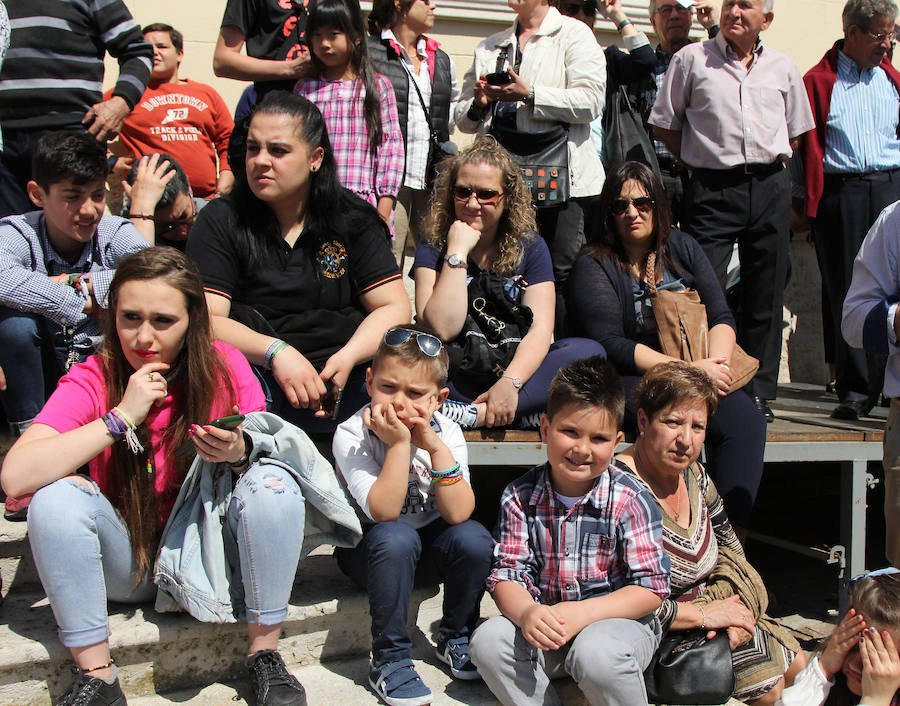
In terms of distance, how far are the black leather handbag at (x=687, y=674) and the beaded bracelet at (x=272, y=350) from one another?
1469 millimetres

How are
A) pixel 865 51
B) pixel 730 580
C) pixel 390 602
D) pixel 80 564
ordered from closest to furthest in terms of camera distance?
pixel 80 564 → pixel 390 602 → pixel 730 580 → pixel 865 51

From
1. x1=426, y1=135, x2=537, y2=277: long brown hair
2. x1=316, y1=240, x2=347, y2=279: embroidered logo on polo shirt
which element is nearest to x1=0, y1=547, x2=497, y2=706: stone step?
x1=316, y1=240, x2=347, y2=279: embroidered logo on polo shirt

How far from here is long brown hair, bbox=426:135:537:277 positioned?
138 inches

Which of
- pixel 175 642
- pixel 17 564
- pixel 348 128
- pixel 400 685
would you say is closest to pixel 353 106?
pixel 348 128

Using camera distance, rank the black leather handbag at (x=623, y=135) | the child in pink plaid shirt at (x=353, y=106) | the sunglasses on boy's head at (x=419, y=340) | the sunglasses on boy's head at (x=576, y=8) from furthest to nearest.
Answer: the sunglasses on boy's head at (x=576, y=8), the black leather handbag at (x=623, y=135), the child in pink plaid shirt at (x=353, y=106), the sunglasses on boy's head at (x=419, y=340)

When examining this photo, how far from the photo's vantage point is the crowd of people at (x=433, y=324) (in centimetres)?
240

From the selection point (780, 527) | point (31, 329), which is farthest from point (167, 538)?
point (780, 527)

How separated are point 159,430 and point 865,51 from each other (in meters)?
4.12

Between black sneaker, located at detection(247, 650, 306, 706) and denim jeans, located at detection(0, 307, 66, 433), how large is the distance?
4.23ft

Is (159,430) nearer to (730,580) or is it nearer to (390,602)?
(390,602)

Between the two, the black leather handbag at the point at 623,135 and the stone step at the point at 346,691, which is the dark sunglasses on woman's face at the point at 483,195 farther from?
the stone step at the point at 346,691

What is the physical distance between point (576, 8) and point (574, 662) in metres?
3.74

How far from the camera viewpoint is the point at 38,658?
2.29 metres

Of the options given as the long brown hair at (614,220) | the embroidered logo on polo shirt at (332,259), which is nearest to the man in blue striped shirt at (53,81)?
the embroidered logo on polo shirt at (332,259)
